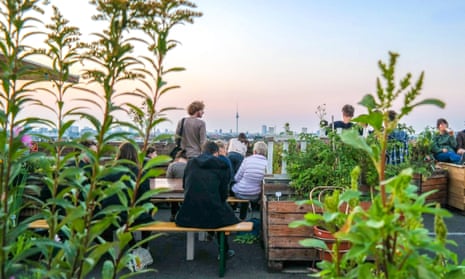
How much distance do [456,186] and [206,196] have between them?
555cm

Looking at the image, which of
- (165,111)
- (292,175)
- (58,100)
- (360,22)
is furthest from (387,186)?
(360,22)

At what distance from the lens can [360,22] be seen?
1023cm

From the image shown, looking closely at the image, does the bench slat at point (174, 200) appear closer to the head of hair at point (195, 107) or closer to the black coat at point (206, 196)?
the black coat at point (206, 196)

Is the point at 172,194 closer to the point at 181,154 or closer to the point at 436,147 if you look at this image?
the point at 181,154

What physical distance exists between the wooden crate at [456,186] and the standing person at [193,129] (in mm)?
4649

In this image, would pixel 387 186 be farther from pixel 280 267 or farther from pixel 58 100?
pixel 280 267

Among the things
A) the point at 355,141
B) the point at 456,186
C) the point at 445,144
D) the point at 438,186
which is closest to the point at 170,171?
the point at 438,186

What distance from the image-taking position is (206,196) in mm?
4738

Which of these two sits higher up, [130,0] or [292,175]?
[130,0]

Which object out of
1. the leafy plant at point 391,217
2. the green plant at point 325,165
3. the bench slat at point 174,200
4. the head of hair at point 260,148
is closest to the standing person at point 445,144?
the head of hair at point 260,148

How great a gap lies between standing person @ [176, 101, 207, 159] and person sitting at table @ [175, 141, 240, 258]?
1840 mm

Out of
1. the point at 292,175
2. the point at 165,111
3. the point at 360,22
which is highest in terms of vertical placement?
the point at 360,22

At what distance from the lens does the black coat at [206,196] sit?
4.65 m

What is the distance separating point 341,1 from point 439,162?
374 cm
